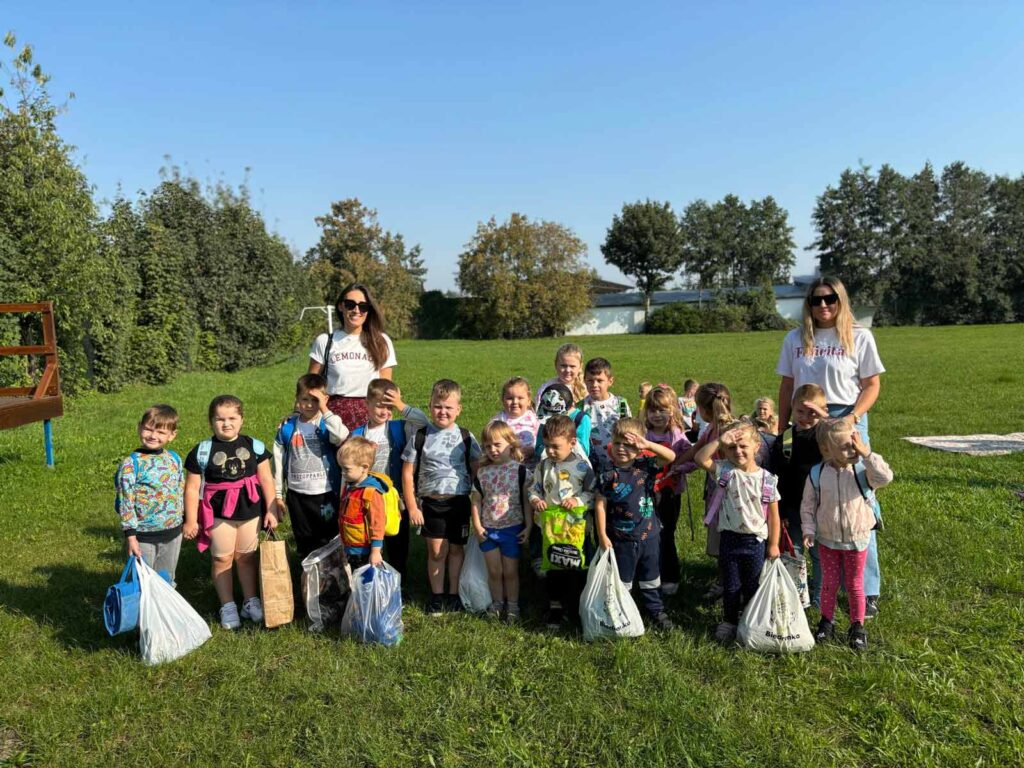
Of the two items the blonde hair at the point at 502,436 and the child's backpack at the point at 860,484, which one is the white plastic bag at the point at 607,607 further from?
the child's backpack at the point at 860,484

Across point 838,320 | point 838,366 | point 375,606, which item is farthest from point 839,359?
point 375,606

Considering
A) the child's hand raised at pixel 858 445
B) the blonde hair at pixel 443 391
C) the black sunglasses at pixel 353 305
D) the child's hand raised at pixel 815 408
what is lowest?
the child's hand raised at pixel 858 445

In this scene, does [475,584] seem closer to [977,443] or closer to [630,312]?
[977,443]

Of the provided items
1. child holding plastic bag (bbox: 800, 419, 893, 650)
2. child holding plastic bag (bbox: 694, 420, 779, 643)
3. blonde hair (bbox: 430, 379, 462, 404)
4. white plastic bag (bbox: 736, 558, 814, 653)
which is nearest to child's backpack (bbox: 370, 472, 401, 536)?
blonde hair (bbox: 430, 379, 462, 404)

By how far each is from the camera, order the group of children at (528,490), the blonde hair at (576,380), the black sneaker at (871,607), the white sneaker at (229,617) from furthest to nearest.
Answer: the blonde hair at (576,380) → the white sneaker at (229,617) → the black sneaker at (871,607) → the group of children at (528,490)

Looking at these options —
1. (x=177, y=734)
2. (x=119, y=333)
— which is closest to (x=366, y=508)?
(x=177, y=734)

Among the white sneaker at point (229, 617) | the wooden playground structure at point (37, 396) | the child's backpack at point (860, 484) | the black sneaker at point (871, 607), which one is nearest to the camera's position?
the child's backpack at point (860, 484)

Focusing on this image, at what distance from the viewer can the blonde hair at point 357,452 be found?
3.93m

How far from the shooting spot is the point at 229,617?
13.3 feet

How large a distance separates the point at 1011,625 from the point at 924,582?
63cm

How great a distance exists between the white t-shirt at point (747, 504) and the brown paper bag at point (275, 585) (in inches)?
99.0

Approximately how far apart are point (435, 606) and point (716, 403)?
2.12 m

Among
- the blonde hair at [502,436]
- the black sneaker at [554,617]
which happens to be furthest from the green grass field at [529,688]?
the blonde hair at [502,436]

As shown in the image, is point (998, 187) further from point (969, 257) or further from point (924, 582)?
point (924, 582)
